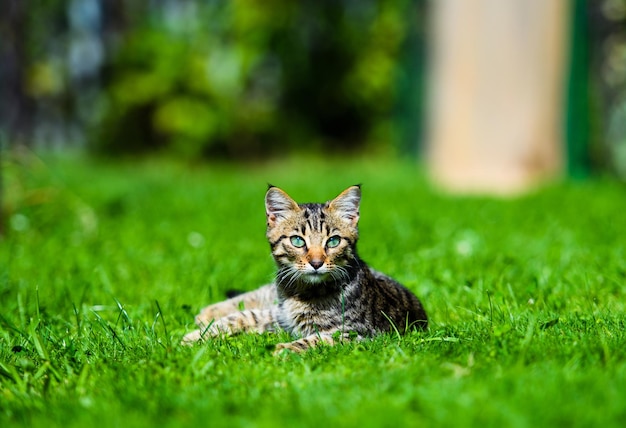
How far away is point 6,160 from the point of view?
7.48 meters

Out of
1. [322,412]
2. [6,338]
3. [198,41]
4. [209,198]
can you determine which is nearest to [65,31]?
[198,41]

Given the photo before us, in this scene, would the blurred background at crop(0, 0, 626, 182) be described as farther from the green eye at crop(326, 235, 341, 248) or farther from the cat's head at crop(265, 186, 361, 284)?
the green eye at crop(326, 235, 341, 248)

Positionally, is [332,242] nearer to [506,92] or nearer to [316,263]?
[316,263]

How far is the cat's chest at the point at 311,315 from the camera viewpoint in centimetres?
399

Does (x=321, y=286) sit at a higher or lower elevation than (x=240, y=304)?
higher

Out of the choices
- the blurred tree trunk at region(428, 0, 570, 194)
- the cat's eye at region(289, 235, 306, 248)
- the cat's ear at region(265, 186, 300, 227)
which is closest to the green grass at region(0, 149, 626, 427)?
the cat's eye at region(289, 235, 306, 248)

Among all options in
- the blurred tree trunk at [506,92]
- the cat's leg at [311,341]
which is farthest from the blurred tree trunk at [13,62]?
the cat's leg at [311,341]

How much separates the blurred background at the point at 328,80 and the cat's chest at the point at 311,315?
21.9 feet

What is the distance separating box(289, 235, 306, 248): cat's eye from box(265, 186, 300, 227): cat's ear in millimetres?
163

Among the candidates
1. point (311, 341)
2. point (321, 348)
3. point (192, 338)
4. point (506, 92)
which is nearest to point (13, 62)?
point (506, 92)

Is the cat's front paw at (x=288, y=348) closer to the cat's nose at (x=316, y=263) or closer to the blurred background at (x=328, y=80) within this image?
the cat's nose at (x=316, y=263)

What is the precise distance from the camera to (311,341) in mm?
3723

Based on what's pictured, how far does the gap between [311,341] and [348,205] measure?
2.55 feet

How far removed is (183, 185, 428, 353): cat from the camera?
3.95 metres
